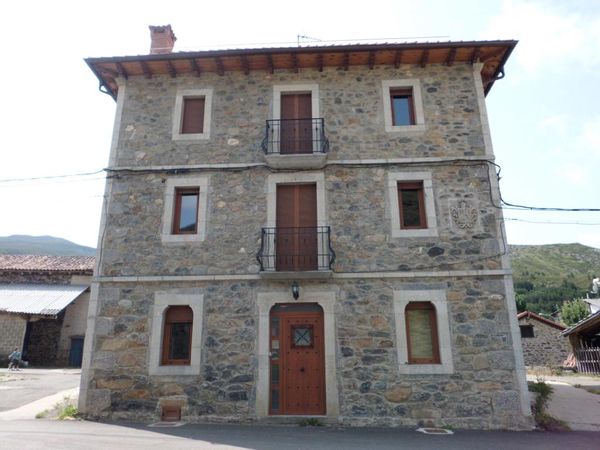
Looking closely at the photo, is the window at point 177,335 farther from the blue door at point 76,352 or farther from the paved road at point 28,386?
the blue door at point 76,352

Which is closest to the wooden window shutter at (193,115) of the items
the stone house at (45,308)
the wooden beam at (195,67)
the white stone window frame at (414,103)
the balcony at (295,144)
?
the wooden beam at (195,67)

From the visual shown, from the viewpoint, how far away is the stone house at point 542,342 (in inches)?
1041

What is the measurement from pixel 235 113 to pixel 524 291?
74.9 metres

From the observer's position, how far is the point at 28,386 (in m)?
12.5

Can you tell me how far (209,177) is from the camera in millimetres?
10234

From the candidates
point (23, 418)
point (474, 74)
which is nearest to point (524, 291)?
Result: point (474, 74)

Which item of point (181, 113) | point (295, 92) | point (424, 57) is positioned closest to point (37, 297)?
point (181, 113)

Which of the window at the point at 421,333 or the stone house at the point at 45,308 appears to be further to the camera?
the stone house at the point at 45,308

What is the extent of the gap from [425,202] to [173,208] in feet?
19.5

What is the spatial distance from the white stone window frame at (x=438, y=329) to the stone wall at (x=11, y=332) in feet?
59.7

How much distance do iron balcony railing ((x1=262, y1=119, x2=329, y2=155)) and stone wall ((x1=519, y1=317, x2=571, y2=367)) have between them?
75.0 ft

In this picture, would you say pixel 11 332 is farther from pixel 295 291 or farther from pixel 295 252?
pixel 295 291

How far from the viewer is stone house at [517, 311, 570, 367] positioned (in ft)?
86.8

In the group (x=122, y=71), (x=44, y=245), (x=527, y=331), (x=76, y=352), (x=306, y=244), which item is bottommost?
(x=76, y=352)
